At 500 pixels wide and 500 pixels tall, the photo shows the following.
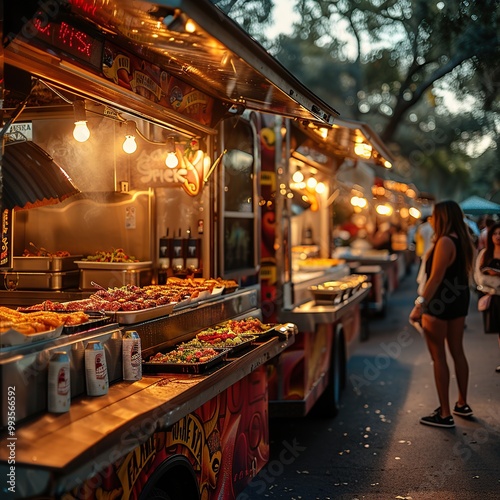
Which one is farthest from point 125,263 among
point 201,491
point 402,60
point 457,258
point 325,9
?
point 402,60

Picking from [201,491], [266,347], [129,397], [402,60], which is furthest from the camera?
[402,60]

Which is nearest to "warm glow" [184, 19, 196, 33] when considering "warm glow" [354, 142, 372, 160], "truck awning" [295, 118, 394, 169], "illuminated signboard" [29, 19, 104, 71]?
"illuminated signboard" [29, 19, 104, 71]

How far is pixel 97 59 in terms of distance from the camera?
4.56 meters

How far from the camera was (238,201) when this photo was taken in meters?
7.30

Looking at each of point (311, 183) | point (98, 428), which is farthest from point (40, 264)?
point (311, 183)

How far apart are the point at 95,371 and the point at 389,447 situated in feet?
13.6

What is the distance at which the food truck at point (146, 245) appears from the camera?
335 cm

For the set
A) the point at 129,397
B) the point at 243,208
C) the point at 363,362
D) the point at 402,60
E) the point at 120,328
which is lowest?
the point at 363,362

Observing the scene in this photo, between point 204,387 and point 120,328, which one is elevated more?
point 120,328

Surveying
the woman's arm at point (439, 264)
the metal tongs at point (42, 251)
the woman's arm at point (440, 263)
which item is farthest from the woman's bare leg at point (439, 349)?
the metal tongs at point (42, 251)

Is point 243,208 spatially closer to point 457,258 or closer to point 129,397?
point 457,258

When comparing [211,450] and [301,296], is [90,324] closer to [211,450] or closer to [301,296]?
[211,450]

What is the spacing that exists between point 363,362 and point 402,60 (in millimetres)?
13517

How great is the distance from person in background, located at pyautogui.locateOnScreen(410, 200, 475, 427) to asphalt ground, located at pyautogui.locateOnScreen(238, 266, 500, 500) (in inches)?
21.0
